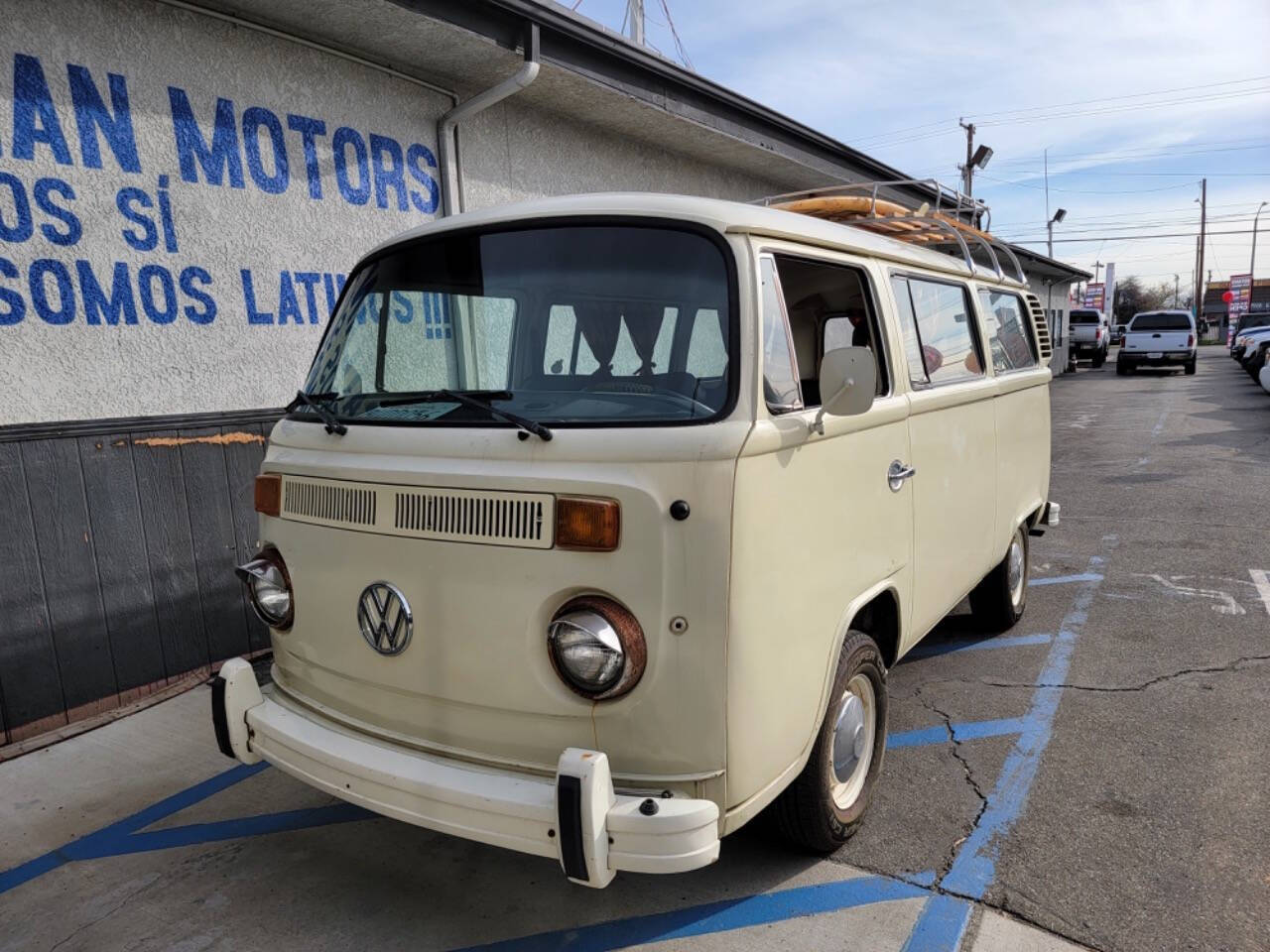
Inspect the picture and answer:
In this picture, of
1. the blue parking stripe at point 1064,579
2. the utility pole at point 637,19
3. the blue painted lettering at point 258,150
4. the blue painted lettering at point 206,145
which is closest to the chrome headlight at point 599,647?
the blue painted lettering at point 206,145

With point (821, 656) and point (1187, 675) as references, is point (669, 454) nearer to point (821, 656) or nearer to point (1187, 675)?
point (821, 656)

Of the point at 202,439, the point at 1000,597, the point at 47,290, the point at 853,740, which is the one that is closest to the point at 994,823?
the point at 853,740

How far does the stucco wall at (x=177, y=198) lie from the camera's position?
422 cm

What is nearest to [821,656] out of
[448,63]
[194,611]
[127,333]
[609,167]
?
[194,611]

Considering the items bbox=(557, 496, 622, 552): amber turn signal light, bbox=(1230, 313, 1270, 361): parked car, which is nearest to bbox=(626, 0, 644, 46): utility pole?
bbox=(557, 496, 622, 552): amber turn signal light

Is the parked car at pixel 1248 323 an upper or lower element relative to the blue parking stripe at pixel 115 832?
upper

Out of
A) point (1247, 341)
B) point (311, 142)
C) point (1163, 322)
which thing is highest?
point (311, 142)

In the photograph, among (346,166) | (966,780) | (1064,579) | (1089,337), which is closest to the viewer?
(966,780)

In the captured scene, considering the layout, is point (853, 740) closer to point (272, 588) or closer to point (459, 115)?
point (272, 588)

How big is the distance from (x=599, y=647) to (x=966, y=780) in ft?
6.81

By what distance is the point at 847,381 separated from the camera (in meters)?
2.54

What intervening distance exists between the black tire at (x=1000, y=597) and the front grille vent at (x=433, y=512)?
342 cm

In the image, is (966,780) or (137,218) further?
(137,218)

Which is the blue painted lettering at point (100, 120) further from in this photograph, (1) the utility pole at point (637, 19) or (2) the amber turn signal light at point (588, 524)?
(1) the utility pole at point (637, 19)
